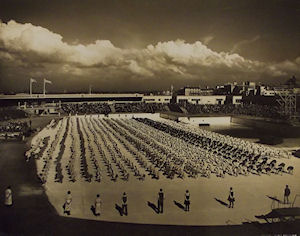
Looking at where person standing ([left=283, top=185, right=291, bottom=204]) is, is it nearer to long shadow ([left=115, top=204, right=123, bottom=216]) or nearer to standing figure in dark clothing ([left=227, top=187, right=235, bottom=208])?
standing figure in dark clothing ([left=227, top=187, right=235, bottom=208])

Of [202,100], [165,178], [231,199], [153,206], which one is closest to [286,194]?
[231,199]

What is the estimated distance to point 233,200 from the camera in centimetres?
1150

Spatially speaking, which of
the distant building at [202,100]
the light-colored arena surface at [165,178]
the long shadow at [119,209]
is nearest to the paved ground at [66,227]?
the light-colored arena surface at [165,178]

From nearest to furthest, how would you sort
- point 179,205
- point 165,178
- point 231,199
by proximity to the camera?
point 231,199, point 179,205, point 165,178

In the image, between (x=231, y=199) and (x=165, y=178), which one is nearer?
(x=231, y=199)

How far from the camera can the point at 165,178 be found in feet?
50.2

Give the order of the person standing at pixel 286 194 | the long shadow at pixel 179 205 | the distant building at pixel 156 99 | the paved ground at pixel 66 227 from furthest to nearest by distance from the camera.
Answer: the distant building at pixel 156 99 → the person standing at pixel 286 194 → the long shadow at pixel 179 205 → the paved ground at pixel 66 227

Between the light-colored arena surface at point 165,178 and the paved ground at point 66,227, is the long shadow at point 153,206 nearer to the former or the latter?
the light-colored arena surface at point 165,178

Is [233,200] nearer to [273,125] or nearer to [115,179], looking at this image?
[115,179]

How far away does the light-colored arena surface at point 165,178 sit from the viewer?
36.0ft

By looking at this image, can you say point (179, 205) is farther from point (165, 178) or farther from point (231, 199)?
point (165, 178)

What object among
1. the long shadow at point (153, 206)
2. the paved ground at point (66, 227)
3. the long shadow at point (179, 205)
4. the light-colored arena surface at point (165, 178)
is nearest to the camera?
the paved ground at point (66, 227)

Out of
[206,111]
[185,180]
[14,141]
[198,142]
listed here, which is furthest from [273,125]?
[14,141]

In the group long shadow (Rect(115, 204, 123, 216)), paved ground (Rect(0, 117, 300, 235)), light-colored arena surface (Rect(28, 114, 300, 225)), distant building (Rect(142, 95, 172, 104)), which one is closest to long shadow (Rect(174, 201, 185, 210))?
light-colored arena surface (Rect(28, 114, 300, 225))
